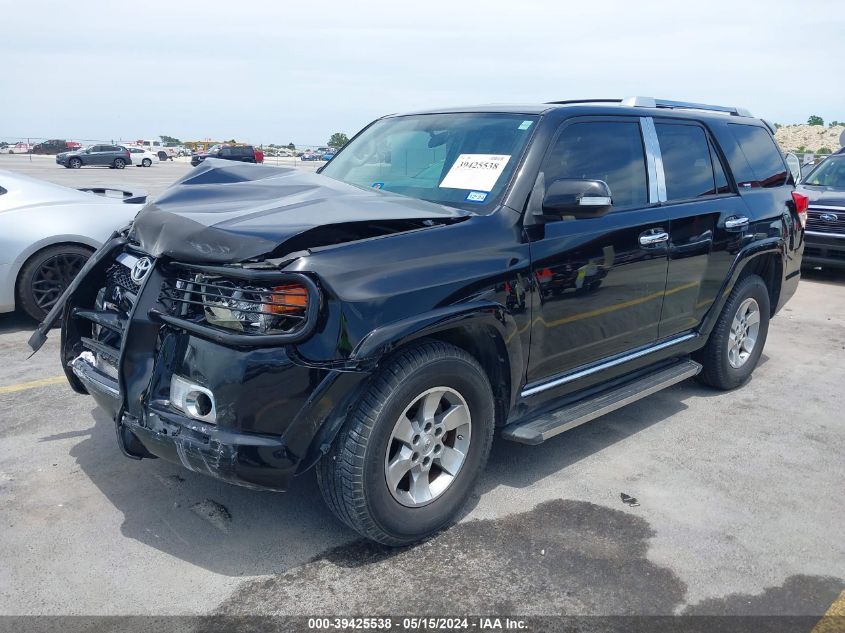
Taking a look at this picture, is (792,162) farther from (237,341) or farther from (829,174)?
(237,341)

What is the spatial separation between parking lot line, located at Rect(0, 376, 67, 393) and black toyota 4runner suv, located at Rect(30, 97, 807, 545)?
1558mm

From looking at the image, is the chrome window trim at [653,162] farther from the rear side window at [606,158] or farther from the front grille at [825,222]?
the front grille at [825,222]

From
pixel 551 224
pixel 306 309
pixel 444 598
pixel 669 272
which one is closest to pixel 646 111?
pixel 669 272

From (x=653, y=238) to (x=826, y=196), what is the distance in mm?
7430

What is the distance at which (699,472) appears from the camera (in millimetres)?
4227

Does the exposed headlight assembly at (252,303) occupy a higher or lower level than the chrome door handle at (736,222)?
lower

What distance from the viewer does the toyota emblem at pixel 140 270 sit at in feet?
11.3

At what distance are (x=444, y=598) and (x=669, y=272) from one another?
248 cm

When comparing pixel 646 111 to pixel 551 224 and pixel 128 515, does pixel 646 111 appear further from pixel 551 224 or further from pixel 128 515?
pixel 128 515

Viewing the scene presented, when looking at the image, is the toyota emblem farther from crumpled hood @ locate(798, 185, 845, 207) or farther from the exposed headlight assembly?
crumpled hood @ locate(798, 185, 845, 207)

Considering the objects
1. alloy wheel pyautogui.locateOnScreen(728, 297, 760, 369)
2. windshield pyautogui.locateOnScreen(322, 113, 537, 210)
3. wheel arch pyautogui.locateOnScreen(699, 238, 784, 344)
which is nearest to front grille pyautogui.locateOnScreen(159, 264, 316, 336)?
windshield pyautogui.locateOnScreen(322, 113, 537, 210)

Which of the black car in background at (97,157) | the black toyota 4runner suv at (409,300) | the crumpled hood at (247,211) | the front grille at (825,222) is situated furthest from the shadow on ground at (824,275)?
the black car in background at (97,157)

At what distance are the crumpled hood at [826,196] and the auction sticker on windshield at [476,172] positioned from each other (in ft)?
25.3

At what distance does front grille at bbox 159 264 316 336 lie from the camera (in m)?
2.88
